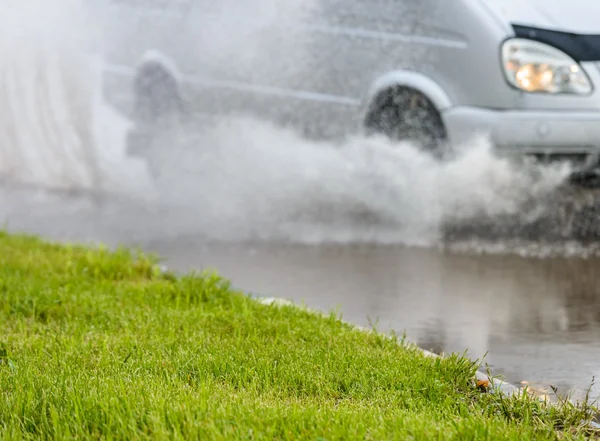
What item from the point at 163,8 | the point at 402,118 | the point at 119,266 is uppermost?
the point at 163,8

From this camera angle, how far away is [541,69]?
921cm

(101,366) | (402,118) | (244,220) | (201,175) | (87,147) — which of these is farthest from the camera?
(87,147)

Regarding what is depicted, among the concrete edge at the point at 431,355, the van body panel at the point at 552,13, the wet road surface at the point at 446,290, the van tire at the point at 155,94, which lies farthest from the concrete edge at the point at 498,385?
the van tire at the point at 155,94

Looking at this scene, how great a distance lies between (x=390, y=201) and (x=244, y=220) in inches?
55.2

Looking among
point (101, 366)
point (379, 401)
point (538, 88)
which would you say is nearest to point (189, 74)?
point (538, 88)

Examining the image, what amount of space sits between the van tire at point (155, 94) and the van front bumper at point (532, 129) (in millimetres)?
3180

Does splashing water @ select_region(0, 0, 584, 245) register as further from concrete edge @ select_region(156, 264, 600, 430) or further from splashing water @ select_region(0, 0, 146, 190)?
concrete edge @ select_region(156, 264, 600, 430)

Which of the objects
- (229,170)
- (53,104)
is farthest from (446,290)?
(53,104)

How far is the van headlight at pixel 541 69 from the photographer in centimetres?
909

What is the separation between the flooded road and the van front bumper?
3.25 ft

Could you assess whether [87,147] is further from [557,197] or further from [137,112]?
[557,197]

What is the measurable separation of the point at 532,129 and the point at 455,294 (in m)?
2.25

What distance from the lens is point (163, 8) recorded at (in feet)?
38.1

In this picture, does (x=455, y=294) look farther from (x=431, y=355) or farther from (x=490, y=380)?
(x=490, y=380)
